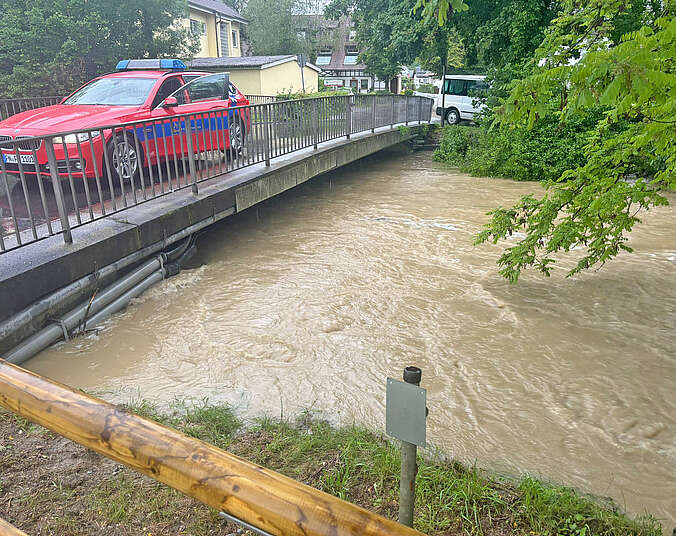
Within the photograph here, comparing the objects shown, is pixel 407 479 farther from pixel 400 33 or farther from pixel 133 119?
pixel 400 33

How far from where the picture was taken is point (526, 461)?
4.05 metres

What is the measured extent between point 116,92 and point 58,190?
382 centimetres

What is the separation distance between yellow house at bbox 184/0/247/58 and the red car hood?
25200 millimetres

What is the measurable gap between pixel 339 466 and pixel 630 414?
2681 mm

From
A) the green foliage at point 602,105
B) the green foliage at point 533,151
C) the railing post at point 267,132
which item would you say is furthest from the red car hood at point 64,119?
the green foliage at point 533,151

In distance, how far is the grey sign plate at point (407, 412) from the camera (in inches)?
77.6

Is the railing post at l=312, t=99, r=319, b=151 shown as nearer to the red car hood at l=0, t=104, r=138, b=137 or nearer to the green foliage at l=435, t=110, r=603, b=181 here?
the red car hood at l=0, t=104, r=138, b=137

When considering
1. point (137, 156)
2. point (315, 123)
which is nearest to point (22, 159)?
point (137, 156)

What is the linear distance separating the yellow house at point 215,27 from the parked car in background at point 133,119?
2395cm

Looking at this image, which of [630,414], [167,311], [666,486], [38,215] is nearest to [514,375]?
[630,414]

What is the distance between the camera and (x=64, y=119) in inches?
289

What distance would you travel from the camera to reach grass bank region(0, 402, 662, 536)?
299 cm

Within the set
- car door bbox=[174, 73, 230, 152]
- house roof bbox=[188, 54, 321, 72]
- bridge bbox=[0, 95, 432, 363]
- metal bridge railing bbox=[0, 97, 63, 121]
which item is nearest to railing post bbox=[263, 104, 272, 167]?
bridge bbox=[0, 95, 432, 363]

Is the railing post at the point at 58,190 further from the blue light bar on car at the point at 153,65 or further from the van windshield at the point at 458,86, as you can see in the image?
the van windshield at the point at 458,86
